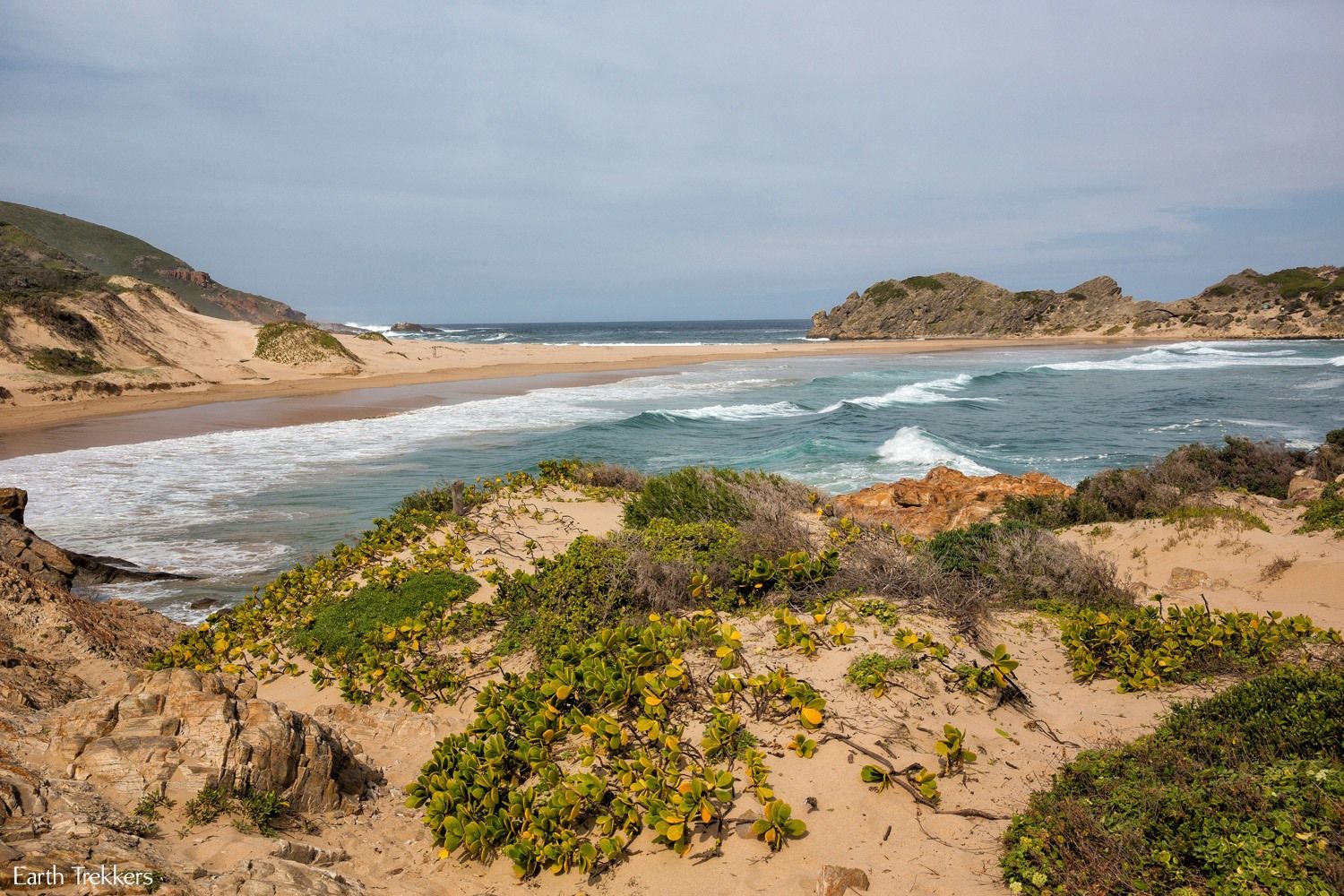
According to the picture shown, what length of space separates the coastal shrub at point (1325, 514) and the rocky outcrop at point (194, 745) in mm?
9864

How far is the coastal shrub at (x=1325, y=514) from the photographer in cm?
820

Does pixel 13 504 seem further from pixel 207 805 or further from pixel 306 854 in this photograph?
pixel 306 854

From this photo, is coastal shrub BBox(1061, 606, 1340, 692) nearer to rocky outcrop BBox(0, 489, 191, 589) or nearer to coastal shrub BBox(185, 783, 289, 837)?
coastal shrub BBox(185, 783, 289, 837)

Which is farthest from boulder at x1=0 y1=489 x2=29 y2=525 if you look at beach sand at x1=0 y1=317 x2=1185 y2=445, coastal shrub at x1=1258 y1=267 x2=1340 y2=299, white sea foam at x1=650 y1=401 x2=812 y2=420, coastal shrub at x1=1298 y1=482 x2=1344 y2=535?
coastal shrub at x1=1258 y1=267 x2=1340 y2=299

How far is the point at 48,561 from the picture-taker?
7.36 meters

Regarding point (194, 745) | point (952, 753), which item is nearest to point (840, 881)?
point (952, 753)

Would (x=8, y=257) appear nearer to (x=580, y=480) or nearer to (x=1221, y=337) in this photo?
(x=580, y=480)

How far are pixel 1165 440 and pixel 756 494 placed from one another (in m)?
15.8

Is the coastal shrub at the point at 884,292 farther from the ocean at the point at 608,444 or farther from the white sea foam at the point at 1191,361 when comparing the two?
the ocean at the point at 608,444

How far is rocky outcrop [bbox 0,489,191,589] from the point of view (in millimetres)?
6980

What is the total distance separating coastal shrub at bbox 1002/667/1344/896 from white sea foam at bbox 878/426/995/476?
12.9 metres

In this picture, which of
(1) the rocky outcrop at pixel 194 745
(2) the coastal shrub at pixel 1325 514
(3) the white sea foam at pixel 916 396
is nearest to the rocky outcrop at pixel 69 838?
(1) the rocky outcrop at pixel 194 745

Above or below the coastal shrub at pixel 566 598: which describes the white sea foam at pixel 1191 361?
above

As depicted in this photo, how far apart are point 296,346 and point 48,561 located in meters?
34.1
